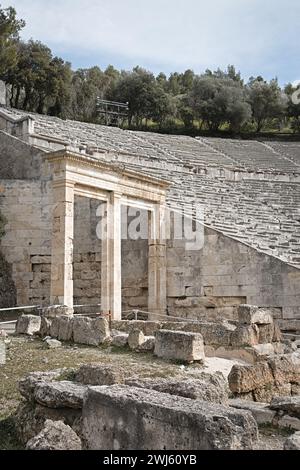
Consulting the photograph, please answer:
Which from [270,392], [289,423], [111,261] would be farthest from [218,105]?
[289,423]

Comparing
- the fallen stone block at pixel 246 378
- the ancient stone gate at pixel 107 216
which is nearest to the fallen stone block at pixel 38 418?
the fallen stone block at pixel 246 378

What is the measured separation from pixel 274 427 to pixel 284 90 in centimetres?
5613

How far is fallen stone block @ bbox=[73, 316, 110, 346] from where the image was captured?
10.8m

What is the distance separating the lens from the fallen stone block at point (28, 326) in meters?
11.7

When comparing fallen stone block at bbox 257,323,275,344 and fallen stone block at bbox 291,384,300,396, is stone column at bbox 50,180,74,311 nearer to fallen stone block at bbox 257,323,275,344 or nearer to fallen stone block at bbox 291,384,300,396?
fallen stone block at bbox 257,323,275,344

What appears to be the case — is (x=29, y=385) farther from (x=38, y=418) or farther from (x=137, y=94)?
(x=137, y=94)

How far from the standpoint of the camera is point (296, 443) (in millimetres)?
3943

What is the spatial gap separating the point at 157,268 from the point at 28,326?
5625 millimetres

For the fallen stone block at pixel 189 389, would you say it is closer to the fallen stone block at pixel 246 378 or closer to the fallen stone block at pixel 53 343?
the fallen stone block at pixel 246 378

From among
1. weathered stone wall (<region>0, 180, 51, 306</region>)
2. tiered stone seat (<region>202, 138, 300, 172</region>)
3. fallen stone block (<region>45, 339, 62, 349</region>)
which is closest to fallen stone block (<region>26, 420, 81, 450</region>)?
fallen stone block (<region>45, 339, 62, 349</region>)

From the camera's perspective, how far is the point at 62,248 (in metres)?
13.4

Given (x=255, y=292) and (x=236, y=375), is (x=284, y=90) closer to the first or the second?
(x=255, y=292)
